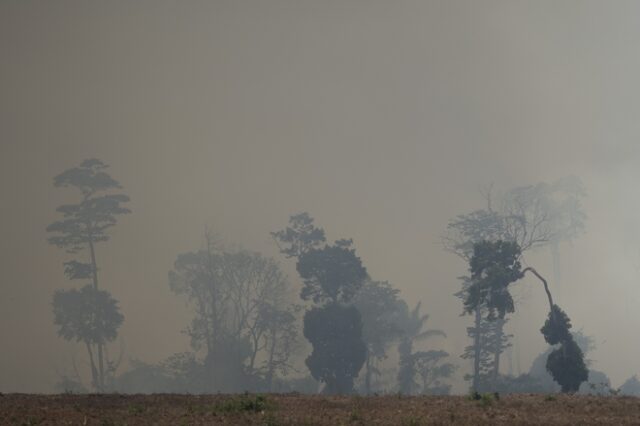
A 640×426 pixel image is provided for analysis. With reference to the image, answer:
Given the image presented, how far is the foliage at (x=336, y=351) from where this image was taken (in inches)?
2223

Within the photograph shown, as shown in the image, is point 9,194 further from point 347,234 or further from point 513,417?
point 513,417

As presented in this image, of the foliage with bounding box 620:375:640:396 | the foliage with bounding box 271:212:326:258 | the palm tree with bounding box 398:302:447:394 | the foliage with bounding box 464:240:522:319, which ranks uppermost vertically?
the foliage with bounding box 271:212:326:258

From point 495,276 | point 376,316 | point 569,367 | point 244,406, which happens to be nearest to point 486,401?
point 244,406

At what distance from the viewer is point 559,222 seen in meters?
108

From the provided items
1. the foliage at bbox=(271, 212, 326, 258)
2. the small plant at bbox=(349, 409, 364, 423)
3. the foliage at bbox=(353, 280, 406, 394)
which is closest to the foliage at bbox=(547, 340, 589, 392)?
the small plant at bbox=(349, 409, 364, 423)

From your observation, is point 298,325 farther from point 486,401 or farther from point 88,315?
point 486,401

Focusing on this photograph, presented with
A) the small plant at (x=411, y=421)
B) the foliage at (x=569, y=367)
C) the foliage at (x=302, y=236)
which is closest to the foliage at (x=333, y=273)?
the foliage at (x=302, y=236)

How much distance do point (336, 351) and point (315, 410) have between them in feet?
113

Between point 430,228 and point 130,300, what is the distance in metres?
79.9

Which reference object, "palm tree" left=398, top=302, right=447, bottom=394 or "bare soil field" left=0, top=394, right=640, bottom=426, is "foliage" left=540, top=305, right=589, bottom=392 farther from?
Result: "palm tree" left=398, top=302, right=447, bottom=394

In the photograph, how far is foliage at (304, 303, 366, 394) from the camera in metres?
56.5

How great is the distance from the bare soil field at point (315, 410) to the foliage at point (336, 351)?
3039cm

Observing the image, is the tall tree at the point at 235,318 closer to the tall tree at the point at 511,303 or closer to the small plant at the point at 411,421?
the tall tree at the point at 511,303

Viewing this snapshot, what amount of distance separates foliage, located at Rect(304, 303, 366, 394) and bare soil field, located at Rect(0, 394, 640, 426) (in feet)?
99.7
